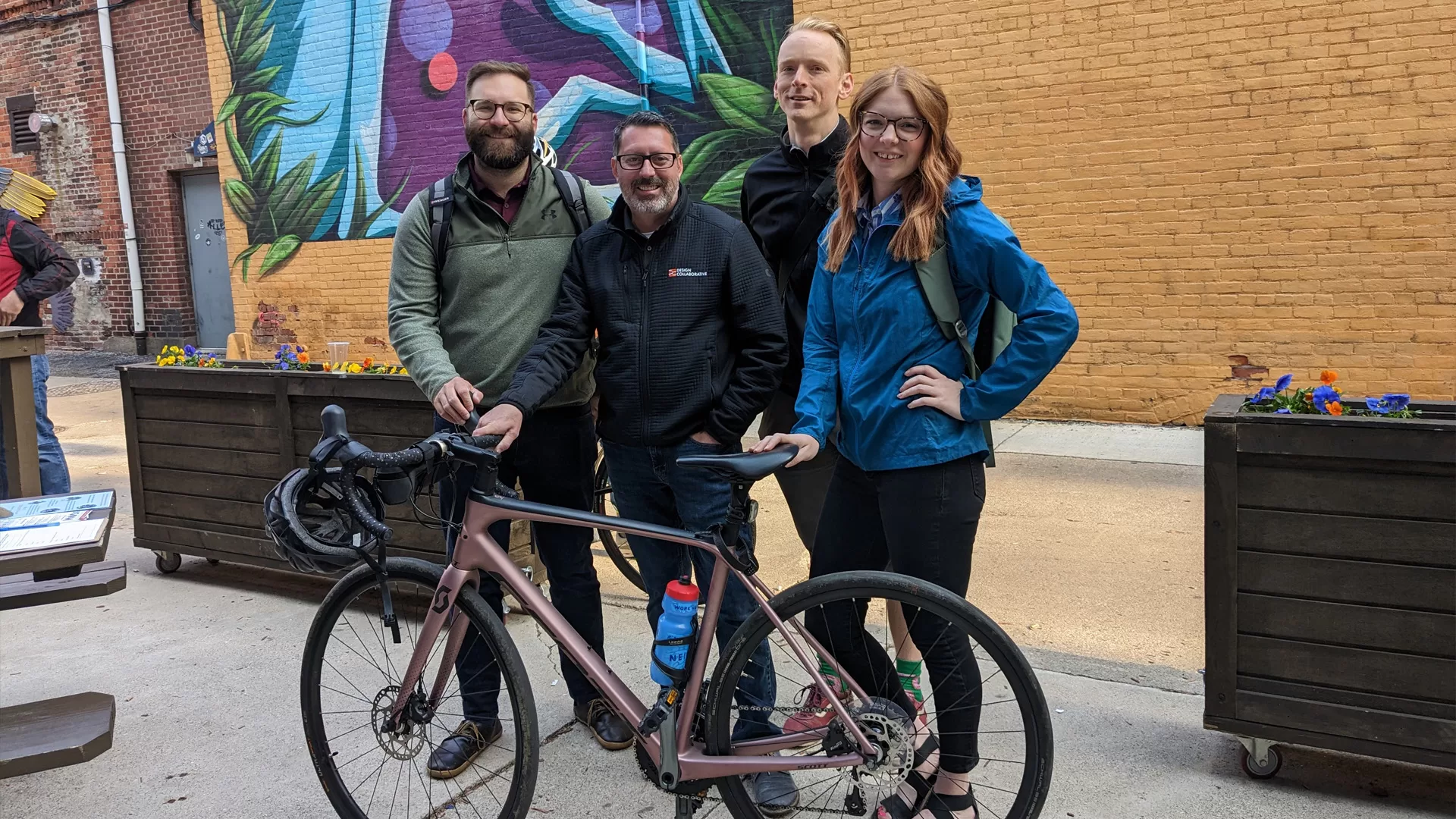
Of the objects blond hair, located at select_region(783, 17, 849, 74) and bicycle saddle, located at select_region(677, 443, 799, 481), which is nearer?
bicycle saddle, located at select_region(677, 443, 799, 481)

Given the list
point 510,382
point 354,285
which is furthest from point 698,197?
point 510,382

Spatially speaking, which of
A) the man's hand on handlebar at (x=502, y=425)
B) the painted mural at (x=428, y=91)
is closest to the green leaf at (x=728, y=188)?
the painted mural at (x=428, y=91)

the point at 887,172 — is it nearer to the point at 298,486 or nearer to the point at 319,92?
the point at 298,486

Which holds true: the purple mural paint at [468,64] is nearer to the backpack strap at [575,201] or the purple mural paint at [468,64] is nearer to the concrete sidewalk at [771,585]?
the concrete sidewalk at [771,585]

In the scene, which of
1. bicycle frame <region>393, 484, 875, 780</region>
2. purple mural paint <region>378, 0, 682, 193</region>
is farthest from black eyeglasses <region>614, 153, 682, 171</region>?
purple mural paint <region>378, 0, 682, 193</region>

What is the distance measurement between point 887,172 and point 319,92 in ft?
35.8

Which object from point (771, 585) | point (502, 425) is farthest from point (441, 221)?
point (771, 585)

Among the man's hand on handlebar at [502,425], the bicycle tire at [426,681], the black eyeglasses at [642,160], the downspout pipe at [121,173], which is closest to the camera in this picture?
the bicycle tire at [426,681]

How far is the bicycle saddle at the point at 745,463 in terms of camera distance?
2.42 meters

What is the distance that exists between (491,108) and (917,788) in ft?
7.44

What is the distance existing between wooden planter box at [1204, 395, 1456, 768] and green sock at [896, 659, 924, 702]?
0.84 metres

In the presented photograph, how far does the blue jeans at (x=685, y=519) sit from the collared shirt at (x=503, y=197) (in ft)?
2.65

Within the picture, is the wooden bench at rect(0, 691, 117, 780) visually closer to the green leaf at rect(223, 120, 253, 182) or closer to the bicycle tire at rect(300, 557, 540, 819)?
the bicycle tire at rect(300, 557, 540, 819)

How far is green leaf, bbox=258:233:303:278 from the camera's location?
1209cm
